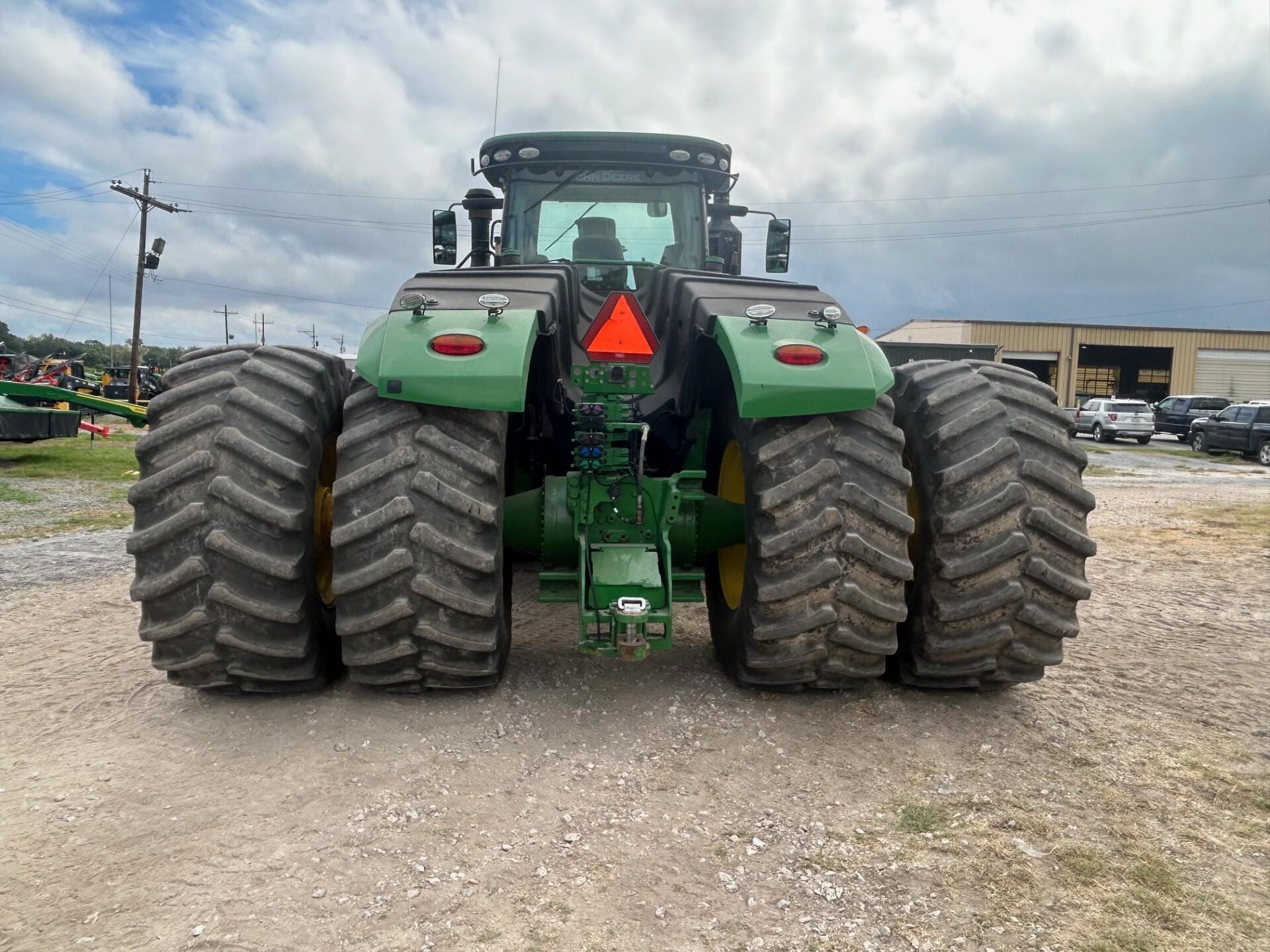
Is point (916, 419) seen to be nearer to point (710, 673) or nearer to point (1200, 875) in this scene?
point (710, 673)

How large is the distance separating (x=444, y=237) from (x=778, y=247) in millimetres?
2260

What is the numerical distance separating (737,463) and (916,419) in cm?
83

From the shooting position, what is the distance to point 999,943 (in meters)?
2.24

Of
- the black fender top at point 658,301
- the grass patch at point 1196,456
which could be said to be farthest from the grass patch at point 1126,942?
the grass patch at point 1196,456

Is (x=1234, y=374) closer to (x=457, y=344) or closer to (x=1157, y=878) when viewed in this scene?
(x=1157, y=878)

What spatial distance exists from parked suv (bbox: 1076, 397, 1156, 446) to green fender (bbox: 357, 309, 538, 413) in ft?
105

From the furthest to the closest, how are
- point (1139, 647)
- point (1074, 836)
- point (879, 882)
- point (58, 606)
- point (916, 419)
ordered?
point (58, 606) → point (1139, 647) → point (916, 419) → point (1074, 836) → point (879, 882)

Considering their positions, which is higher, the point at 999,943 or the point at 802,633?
the point at 802,633

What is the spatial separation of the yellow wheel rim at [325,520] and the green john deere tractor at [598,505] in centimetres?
2

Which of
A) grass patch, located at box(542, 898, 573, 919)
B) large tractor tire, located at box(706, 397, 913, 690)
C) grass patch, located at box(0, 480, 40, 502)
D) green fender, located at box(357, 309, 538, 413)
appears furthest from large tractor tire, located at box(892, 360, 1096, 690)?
grass patch, located at box(0, 480, 40, 502)

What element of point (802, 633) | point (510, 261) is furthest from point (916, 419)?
point (510, 261)

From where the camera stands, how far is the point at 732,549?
178 inches

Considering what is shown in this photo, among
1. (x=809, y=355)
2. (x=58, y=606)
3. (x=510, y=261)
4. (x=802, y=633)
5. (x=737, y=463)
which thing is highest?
(x=510, y=261)

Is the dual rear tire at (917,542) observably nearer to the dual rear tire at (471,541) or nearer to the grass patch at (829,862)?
the dual rear tire at (471,541)
